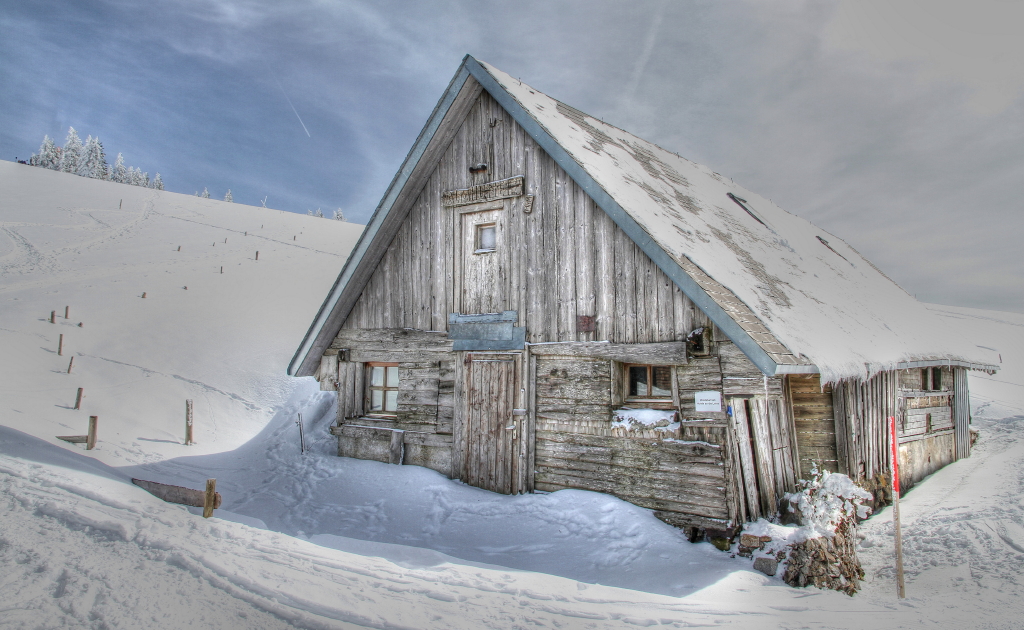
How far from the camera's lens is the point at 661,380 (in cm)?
817

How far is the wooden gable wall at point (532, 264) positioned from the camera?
26.2 ft

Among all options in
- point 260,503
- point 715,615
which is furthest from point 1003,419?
point 260,503

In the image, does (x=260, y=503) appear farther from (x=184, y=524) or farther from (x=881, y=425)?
(x=881, y=425)

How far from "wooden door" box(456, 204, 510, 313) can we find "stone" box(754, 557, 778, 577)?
5.01 metres

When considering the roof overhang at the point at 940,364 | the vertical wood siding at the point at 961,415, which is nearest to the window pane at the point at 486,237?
the roof overhang at the point at 940,364

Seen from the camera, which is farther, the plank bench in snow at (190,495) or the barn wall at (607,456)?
the barn wall at (607,456)

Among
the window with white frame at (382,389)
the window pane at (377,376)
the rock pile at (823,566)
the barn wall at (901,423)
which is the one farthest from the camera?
the window pane at (377,376)

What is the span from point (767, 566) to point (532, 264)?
518 cm

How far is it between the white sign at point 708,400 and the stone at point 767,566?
71.1 inches

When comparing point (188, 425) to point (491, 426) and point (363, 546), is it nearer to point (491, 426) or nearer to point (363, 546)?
point (491, 426)

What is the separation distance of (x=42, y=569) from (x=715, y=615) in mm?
6023

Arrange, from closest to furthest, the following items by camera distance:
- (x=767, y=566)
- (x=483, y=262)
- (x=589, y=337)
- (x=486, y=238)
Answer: (x=767, y=566), (x=589, y=337), (x=483, y=262), (x=486, y=238)

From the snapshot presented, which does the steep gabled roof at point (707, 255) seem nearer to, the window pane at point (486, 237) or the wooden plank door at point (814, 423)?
the wooden plank door at point (814, 423)

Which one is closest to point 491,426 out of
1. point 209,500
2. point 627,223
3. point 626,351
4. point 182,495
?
point 626,351
